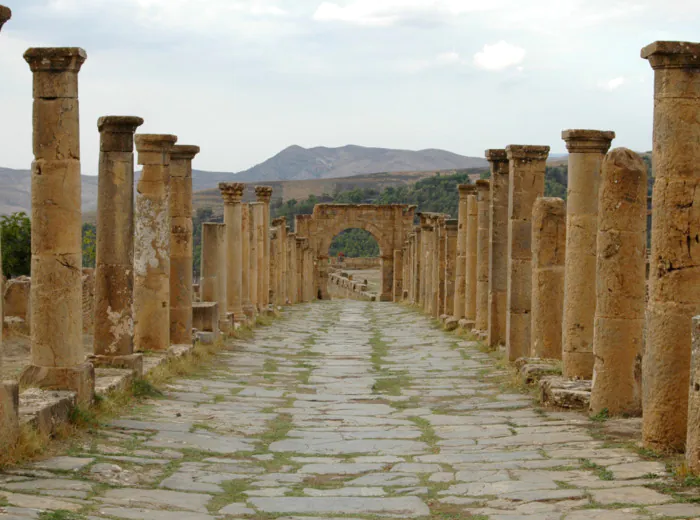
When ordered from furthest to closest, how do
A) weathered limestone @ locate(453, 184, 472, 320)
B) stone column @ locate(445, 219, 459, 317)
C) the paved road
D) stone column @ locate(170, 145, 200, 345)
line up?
stone column @ locate(445, 219, 459, 317) → weathered limestone @ locate(453, 184, 472, 320) → stone column @ locate(170, 145, 200, 345) → the paved road

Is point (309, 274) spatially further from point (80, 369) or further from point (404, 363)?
point (80, 369)

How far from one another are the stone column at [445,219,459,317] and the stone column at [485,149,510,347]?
21.2 ft

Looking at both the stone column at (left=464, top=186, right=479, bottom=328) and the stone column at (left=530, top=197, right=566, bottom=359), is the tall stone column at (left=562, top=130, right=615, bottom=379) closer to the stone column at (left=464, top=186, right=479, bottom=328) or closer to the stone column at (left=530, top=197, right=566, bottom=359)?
→ the stone column at (left=530, top=197, right=566, bottom=359)

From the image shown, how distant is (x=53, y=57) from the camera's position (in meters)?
8.86

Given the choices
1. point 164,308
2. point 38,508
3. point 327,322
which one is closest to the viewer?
point 38,508

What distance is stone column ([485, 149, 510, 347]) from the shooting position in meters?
15.6

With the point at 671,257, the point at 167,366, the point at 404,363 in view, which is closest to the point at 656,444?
the point at 671,257

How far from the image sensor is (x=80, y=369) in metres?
9.02

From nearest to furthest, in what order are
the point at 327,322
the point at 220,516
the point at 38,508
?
the point at 38,508, the point at 220,516, the point at 327,322

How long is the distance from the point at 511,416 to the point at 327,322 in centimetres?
1498

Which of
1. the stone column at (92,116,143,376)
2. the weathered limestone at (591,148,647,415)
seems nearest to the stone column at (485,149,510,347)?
the weathered limestone at (591,148,647,415)

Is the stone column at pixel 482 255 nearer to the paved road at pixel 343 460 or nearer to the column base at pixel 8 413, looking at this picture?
the paved road at pixel 343 460

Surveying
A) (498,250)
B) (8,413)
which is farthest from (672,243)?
(498,250)

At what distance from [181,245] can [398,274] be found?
105 feet
